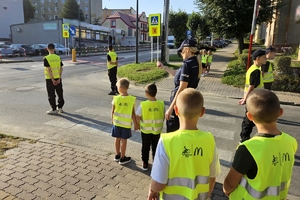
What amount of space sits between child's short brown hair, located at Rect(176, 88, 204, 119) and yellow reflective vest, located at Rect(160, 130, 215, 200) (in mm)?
133

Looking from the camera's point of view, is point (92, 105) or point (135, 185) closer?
point (135, 185)

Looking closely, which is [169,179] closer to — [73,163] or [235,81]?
[73,163]

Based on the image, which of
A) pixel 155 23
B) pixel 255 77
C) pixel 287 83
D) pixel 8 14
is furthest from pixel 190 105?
pixel 8 14

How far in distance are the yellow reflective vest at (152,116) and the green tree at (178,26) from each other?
28100 mm

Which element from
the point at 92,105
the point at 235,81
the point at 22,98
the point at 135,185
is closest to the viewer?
the point at 135,185

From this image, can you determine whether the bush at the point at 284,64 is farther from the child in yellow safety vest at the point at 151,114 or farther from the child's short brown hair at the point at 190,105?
the child's short brown hair at the point at 190,105

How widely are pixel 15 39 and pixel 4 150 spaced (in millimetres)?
49109

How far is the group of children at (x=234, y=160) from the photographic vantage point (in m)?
1.76

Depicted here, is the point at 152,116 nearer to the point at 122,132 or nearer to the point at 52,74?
the point at 122,132

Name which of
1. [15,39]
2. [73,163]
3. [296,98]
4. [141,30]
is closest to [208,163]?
[73,163]

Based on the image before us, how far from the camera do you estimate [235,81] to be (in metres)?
12.7

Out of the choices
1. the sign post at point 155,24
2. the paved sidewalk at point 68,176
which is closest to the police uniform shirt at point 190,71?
the paved sidewalk at point 68,176

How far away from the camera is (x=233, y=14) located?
2083 cm

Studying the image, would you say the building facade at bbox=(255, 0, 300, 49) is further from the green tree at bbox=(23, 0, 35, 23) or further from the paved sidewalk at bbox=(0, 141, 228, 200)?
the green tree at bbox=(23, 0, 35, 23)
